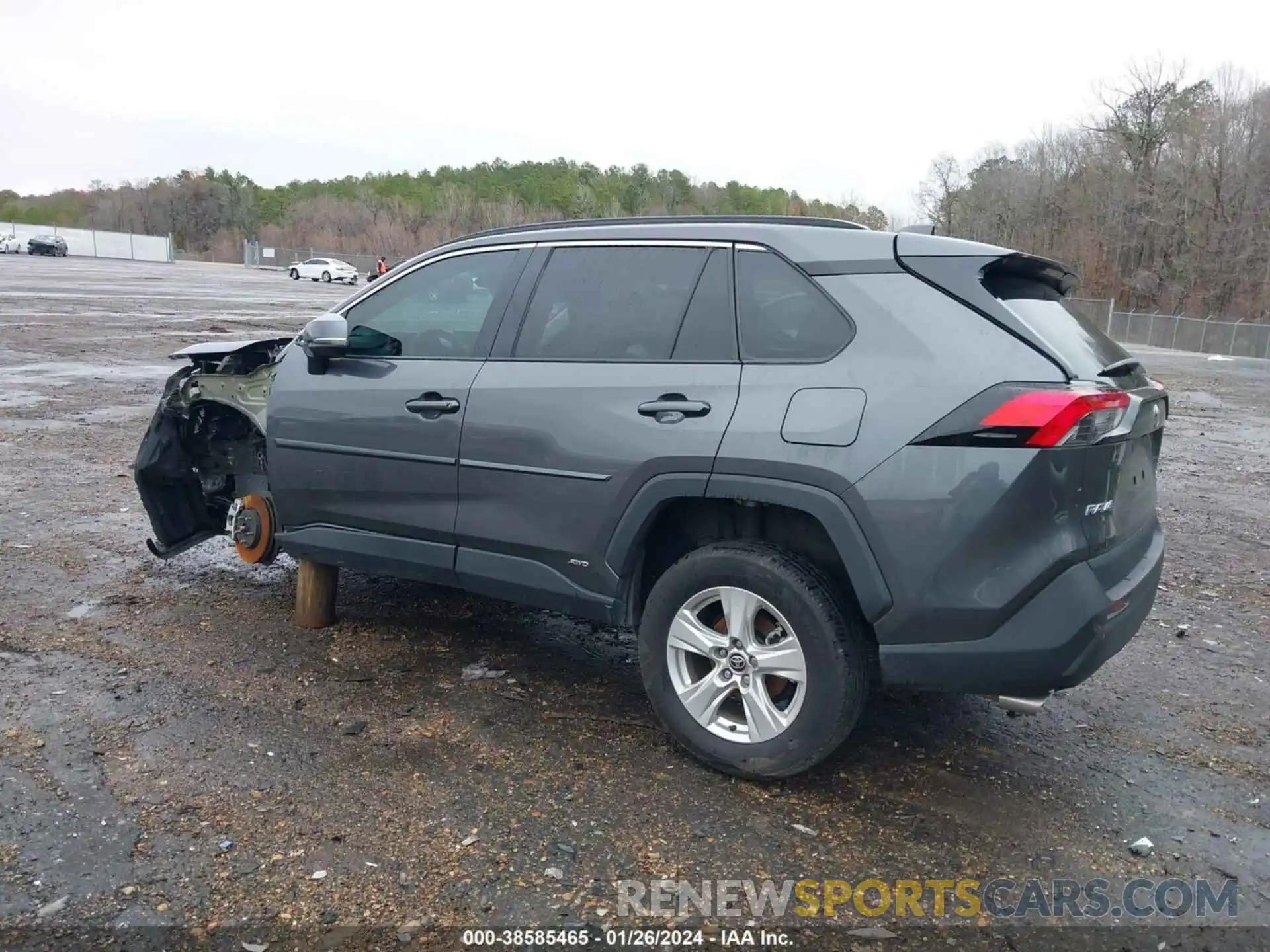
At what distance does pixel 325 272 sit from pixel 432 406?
2118 inches

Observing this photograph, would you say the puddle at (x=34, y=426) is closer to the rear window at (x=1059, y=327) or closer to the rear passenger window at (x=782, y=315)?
the rear passenger window at (x=782, y=315)

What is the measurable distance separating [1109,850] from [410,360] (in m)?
3.27

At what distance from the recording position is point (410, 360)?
426 centimetres

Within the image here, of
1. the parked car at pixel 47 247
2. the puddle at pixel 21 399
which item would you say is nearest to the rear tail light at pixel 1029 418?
the puddle at pixel 21 399

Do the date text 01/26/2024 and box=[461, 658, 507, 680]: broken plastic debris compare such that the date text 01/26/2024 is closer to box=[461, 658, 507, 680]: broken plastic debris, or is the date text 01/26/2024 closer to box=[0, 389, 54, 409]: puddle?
box=[461, 658, 507, 680]: broken plastic debris

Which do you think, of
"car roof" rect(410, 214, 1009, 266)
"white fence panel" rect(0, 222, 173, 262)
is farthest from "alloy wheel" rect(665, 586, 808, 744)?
"white fence panel" rect(0, 222, 173, 262)

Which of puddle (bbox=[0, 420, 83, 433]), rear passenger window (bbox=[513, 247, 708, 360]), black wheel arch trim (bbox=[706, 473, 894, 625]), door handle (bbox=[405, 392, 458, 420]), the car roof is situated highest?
the car roof

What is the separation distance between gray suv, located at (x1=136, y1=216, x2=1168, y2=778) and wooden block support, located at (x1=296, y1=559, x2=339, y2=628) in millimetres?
336

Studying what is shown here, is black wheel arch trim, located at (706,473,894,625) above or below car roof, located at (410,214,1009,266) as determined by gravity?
below

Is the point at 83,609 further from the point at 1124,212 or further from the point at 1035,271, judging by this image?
the point at 1124,212

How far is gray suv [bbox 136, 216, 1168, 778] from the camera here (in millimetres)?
2975

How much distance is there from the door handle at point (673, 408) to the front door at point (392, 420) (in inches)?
35.4

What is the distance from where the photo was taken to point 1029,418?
2896 mm

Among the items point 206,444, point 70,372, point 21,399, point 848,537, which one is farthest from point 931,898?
point 70,372
